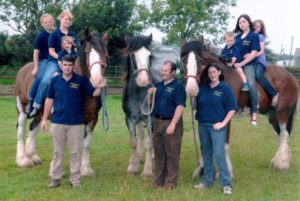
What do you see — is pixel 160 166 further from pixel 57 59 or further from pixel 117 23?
pixel 117 23

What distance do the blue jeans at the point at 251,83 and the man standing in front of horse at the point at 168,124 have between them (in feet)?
5.87

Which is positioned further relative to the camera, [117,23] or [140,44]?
[117,23]

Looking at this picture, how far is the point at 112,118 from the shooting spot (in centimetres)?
1592

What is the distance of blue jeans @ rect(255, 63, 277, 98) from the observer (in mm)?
7574

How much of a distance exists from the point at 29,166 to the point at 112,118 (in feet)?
26.8

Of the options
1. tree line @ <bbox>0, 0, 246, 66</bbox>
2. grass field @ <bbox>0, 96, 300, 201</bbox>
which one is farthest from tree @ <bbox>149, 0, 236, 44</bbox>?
grass field @ <bbox>0, 96, 300, 201</bbox>

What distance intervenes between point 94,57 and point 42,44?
6.90 ft

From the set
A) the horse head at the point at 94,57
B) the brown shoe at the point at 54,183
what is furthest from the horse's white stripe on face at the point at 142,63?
the brown shoe at the point at 54,183

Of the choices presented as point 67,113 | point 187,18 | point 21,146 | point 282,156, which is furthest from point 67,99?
point 187,18

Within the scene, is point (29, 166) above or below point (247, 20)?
below

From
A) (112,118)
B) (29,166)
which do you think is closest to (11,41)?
(112,118)

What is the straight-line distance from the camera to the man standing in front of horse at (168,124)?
599cm

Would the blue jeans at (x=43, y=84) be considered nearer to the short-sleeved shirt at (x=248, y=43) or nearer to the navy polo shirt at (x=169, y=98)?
the navy polo shirt at (x=169, y=98)

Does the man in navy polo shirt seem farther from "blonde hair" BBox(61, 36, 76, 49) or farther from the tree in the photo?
the tree
